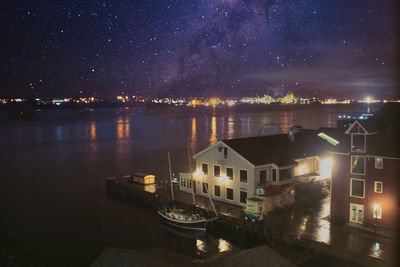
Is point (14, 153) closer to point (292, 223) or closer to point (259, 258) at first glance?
point (292, 223)

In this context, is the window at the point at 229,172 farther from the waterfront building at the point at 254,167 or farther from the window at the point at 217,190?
the window at the point at 217,190

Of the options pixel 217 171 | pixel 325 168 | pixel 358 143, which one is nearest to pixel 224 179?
pixel 217 171

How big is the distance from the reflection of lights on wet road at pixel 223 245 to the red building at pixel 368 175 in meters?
5.18

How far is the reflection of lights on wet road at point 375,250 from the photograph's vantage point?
12.6m

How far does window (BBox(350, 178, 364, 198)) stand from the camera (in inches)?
612

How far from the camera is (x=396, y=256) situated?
1224cm

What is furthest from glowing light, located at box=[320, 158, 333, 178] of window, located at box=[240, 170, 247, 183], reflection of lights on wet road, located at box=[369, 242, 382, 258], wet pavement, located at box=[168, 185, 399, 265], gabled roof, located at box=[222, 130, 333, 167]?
reflection of lights on wet road, located at box=[369, 242, 382, 258]

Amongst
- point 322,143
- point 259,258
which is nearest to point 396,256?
point 259,258

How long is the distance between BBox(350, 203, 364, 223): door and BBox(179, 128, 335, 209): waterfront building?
12.3 ft

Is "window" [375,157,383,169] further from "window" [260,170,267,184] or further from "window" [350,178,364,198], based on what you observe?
"window" [260,170,267,184]

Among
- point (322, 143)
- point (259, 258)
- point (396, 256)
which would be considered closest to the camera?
point (259, 258)

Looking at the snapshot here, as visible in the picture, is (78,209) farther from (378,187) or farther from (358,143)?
(378,187)

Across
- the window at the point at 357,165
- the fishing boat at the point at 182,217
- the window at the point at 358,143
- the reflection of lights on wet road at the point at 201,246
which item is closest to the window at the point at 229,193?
the fishing boat at the point at 182,217

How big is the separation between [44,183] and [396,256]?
106ft
